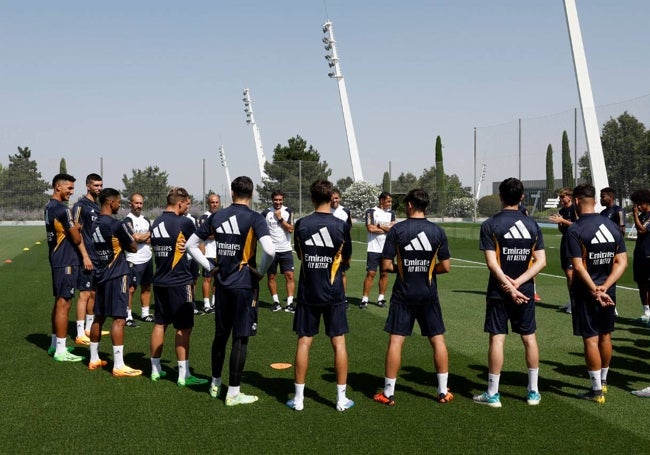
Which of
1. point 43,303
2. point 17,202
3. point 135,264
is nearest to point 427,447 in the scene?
point 135,264

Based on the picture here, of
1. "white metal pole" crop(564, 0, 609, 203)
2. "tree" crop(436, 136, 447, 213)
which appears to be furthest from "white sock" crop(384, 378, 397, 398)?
"tree" crop(436, 136, 447, 213)

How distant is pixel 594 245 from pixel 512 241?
2.73 ft

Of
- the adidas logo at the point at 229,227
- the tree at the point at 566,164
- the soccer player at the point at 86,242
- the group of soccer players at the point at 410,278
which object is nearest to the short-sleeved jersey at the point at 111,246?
the soccer player at the point at 86,242

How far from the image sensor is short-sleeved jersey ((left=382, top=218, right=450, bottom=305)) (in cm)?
542

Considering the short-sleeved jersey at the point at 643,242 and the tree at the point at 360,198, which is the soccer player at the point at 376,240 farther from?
the tree at the point at 360,198

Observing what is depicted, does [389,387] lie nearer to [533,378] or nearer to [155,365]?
[533,378]

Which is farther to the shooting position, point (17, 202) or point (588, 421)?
point (17, 202)

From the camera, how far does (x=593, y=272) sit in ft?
18.5

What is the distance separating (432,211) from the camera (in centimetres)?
3775

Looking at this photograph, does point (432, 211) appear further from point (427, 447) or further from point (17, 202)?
point (427, 447)

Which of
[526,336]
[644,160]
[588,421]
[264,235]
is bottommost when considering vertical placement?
[588,421]

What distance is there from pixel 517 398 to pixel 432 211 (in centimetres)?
3251

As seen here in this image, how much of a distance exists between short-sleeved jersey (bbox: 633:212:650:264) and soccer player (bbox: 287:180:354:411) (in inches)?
221

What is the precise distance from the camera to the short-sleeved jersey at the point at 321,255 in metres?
5.34
